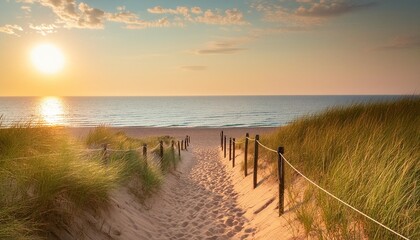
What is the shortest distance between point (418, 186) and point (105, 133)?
1049cm

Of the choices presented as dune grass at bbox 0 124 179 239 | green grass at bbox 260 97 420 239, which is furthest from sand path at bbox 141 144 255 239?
dune grass at bbox 0 124 179 239

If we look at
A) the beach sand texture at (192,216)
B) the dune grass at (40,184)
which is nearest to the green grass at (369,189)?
the beach sand texture at (192,216)

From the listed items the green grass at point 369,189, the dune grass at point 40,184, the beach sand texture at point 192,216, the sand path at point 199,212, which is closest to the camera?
the green grass at point 369,189

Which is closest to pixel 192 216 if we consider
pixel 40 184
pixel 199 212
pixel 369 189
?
pixel 199 212

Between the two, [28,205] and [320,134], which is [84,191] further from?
[320,134]

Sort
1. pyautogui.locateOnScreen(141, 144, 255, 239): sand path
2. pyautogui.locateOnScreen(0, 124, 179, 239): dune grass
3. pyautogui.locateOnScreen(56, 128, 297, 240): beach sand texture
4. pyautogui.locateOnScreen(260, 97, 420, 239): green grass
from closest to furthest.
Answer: pyautogui.locateOnScreen(260, 97, 420, 239): green grass, pyautogui.locateOnScreen(0, 124, 179, 239): dune grass, pyautogui.locateOnScreen(56, 128, 297, 240): beach sand texture, pyautogui.locateOnScreen(141, 144, 255, 239): sand path

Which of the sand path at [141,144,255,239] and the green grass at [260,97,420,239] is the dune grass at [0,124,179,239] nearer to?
the sand path at [141,144,255,239]

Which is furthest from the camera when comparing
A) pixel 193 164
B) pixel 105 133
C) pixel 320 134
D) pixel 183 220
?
pixel 193 164

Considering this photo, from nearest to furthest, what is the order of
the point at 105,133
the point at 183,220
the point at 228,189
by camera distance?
the point at 183,220
the point at 228,189
the point at 105,133

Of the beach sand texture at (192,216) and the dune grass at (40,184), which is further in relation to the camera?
the beach sand texture at (192,216)

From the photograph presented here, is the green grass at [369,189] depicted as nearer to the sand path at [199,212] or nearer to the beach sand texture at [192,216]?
the beach sand texture at [192,216]

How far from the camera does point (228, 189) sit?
1080 centimetres

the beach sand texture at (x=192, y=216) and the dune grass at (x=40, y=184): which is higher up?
the dune grass at (x=40, y=184)

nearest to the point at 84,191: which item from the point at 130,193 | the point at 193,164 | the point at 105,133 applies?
the point at 130,193
